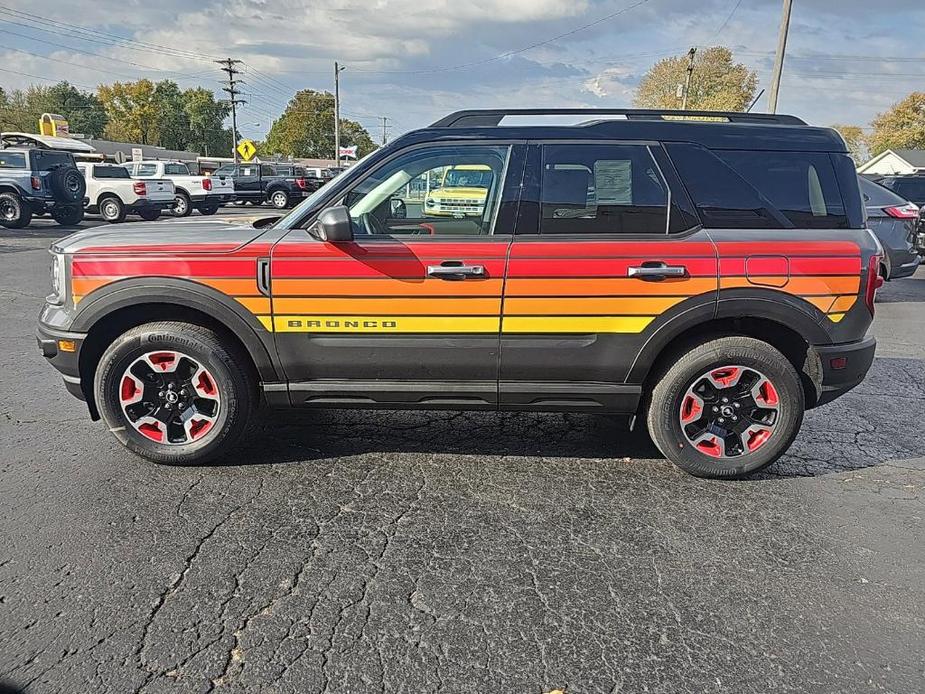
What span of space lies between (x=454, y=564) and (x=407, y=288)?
55.4 inches

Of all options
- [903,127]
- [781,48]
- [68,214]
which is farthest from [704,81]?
[68,214]

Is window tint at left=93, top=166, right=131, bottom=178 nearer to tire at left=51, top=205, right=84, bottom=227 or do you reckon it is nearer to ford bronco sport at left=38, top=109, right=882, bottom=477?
tire at left=51, top=205, right=84, bottom=227

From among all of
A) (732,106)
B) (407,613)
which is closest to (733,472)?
(407,613)

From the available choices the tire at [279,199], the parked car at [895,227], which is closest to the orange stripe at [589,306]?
the parked car at [895,227]

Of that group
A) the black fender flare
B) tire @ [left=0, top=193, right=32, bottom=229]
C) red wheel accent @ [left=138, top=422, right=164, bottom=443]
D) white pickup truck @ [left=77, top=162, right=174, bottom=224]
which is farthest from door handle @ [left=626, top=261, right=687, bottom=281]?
white pickup truck @ [left=77, top=162, right=174, bottom=224]

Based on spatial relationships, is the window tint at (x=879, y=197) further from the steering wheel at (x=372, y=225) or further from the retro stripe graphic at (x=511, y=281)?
the steering wheel at (x=372, y=225)

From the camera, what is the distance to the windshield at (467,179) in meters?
3.70

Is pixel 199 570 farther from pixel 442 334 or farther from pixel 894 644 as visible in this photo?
pixel 894 644

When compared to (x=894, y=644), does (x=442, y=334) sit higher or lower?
higher

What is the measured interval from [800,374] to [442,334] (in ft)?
6.54

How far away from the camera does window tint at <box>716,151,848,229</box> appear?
3.63m

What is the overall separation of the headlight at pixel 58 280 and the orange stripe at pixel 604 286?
2.42 meters

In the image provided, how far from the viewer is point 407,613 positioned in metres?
2.60

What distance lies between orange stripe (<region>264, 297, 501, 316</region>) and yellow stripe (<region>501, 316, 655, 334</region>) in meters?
0.13
